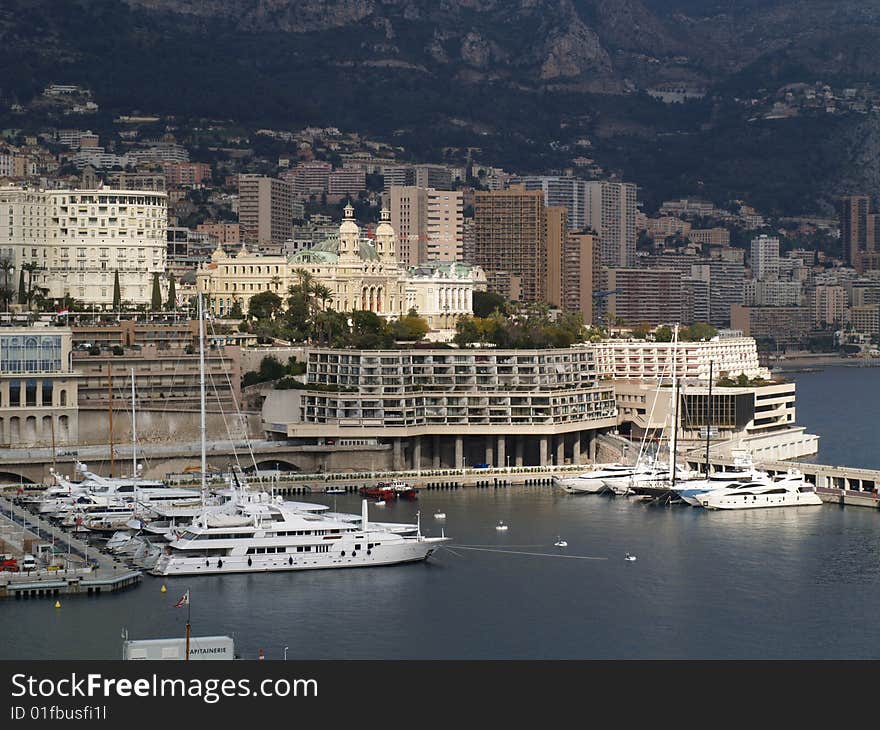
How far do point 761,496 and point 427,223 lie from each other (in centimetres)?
10061

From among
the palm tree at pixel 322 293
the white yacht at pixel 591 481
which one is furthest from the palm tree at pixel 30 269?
the white yacht at pixel 591 481

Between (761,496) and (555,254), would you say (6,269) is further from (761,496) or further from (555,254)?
(555,254)

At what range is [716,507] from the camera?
7600cm

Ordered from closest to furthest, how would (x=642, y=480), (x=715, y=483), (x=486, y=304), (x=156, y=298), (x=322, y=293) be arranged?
(x=715, y=483)
(x=642, y=480)
(x=156, y=298)
(x=322, y=293)
(x=486, y=304)

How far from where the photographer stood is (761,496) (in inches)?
3022

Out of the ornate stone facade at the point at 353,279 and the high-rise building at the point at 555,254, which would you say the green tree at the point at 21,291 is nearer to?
the ornate stone facade at the point at 353,279

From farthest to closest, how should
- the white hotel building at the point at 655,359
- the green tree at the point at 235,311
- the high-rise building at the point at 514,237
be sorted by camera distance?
the high-rise building at the point at 514,237 → the green tree at the point at 235,311 → the white hotel building at the point at 655,359

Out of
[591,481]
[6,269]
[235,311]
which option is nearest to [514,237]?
[235,311]

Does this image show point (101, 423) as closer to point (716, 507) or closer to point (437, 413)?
point (437, 413)

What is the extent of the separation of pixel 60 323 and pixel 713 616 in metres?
45.4

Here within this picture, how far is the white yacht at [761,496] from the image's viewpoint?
76312 mm

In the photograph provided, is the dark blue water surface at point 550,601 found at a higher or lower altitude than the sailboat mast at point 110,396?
lower

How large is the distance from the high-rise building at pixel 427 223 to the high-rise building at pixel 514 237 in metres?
3.03
